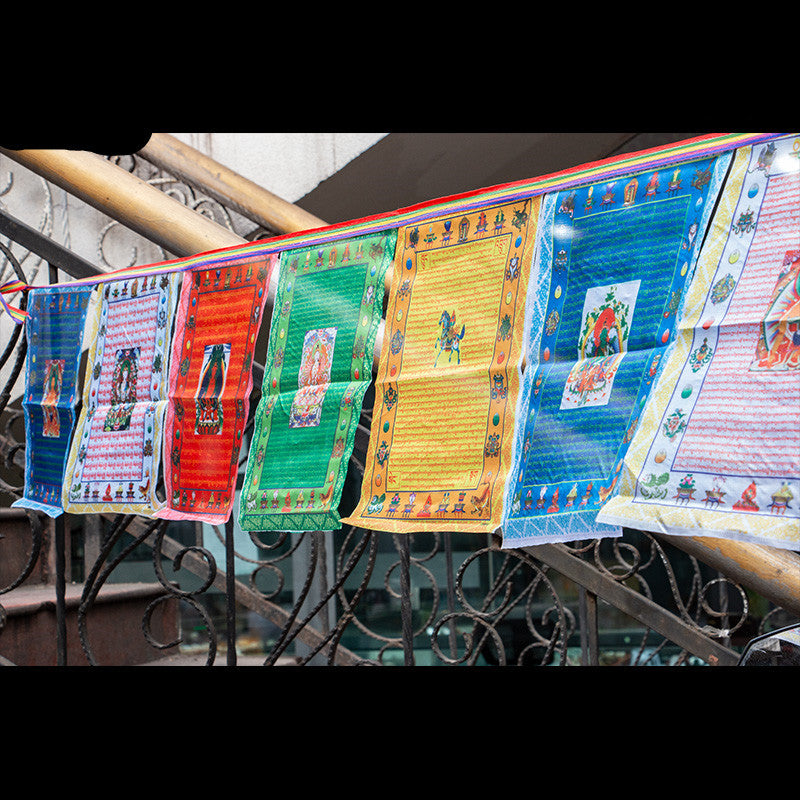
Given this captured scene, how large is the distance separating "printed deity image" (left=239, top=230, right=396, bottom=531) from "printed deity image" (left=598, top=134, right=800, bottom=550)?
79 centimetres

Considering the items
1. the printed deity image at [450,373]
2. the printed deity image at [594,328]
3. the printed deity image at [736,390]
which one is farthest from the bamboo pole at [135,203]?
the printed deity image at [736,390]

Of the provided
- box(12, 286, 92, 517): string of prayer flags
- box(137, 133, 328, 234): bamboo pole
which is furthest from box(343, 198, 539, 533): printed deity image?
box(137, 133, 328, 234): bamboo pole

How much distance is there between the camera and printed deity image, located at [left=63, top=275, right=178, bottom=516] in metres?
2.80

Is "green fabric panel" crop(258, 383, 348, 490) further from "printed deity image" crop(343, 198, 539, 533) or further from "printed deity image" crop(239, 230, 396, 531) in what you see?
"printed deity image" crop(343, 198, 539, 533)

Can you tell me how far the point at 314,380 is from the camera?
251 cm

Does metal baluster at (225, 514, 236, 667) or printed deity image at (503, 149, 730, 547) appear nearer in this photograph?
printed deity image at (503, 149, 730, 547)

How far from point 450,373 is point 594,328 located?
38 cm

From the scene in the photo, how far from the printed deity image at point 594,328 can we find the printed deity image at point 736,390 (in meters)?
0.05

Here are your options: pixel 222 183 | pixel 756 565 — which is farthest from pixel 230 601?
pixel 222 183

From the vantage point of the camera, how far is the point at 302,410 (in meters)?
2.51

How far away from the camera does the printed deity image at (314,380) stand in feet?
7.95
